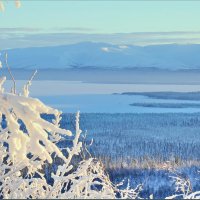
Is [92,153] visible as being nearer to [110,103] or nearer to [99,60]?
[110,103]

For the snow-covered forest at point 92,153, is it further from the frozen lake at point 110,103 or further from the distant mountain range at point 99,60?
the distant mountain range at point 99,60

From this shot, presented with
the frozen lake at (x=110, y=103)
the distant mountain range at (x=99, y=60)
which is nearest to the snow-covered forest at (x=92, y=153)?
the frozen lake at (x=110, y=103)

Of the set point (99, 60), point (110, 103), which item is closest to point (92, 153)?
point (110, 103)

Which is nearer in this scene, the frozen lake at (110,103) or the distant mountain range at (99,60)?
the frozen lake at (110,103)

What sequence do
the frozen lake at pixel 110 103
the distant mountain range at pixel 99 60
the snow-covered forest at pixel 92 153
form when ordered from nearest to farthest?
the snow-covered forest at pixel 92 153, the frozen lake at pixel 110 103, the distant mountain range at pixel 99 60

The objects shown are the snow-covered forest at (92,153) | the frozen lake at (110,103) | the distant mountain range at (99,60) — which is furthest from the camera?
the distant mountain range at (99,60)

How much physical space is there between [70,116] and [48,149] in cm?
3787

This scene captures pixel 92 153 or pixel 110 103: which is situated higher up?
pixel 92 153

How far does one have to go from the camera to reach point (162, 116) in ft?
139

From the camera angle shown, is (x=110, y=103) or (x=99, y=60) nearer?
(x=110, y=103)

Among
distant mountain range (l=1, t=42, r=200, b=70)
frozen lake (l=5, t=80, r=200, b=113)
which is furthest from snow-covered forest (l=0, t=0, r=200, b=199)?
distant mountain range (l=1, t=42, r=200, b=70)

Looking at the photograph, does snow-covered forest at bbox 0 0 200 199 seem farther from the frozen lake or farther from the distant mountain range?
the distant mountain range

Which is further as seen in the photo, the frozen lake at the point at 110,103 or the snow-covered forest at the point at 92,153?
the frozen lake at the point at 110,103

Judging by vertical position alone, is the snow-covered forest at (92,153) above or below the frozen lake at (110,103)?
above
